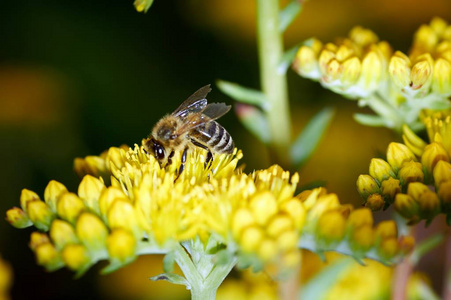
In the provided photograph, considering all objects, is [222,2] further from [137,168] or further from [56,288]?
[137,168]

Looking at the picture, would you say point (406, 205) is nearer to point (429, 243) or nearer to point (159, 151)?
point (429, 243)

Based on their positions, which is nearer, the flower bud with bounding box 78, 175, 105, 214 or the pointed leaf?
the flower bud with bounding box 78, 175, 105, 214

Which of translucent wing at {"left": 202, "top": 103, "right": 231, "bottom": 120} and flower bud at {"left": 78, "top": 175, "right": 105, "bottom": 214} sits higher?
translucent wing at {"left": 202, "top": 103, "right": 231, "bottom": 120}

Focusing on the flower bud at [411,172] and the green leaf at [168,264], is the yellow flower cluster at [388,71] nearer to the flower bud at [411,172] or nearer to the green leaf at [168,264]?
the flower bud at [411,172]

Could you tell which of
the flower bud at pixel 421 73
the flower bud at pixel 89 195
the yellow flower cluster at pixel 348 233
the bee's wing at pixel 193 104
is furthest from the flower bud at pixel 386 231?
the bee's wing at pixel 193 104

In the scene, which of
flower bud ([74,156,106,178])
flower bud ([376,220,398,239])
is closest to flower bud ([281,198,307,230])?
flower bud ([376,220,398,239])

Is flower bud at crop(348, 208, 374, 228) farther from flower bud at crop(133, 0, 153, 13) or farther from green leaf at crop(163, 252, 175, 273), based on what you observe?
flower bud at crop(133, 0, 153, 13)
